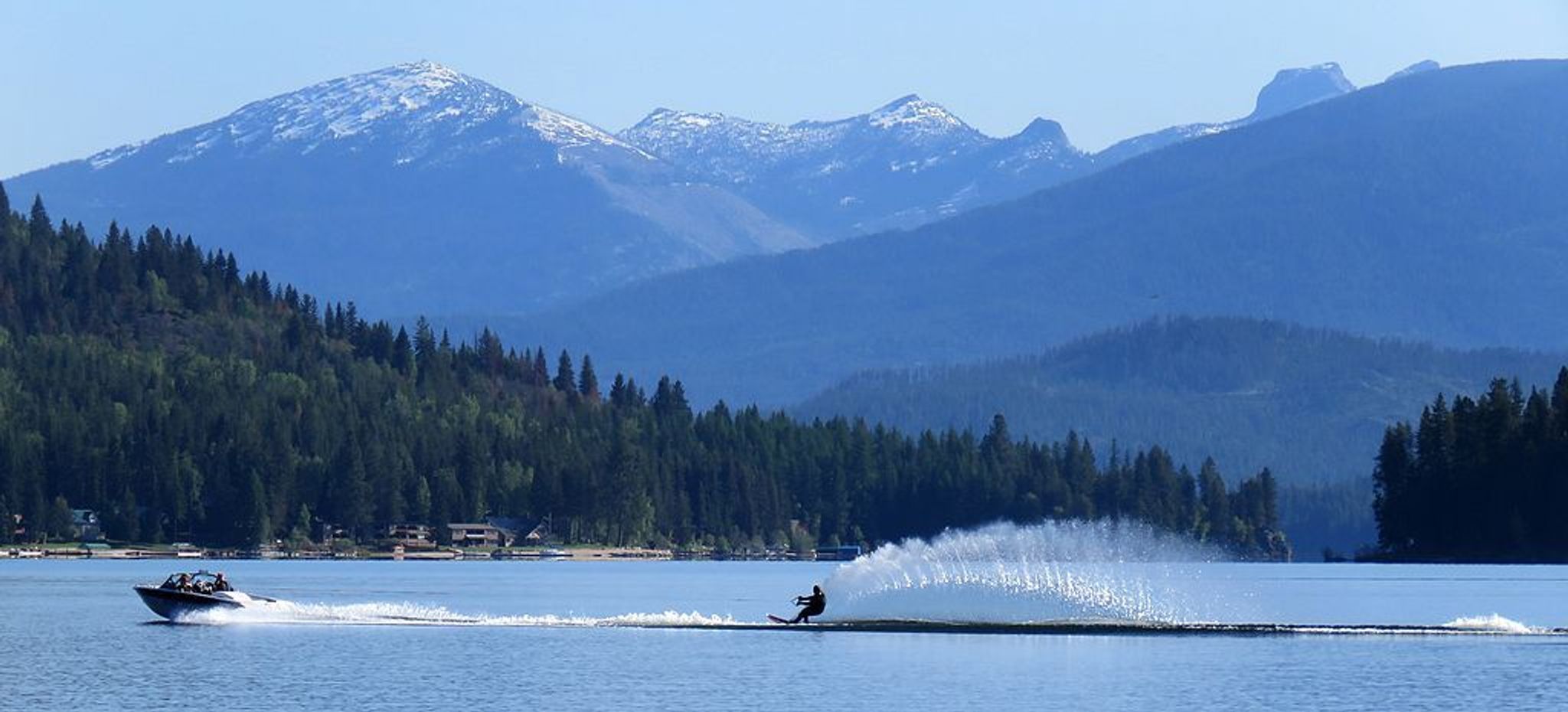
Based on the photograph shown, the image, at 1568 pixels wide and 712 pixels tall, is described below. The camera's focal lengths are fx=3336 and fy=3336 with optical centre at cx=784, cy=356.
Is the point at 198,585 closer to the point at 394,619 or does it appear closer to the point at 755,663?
the point at 394,619

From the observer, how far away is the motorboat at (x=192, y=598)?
451 feet

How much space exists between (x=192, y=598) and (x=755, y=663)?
104 feet

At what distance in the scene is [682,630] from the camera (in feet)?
445

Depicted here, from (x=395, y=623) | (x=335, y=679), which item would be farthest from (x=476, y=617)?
(x=335, y=679)

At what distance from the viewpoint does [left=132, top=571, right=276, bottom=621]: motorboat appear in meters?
138

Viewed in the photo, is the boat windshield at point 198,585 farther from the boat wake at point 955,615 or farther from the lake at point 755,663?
the lake at point 755,663

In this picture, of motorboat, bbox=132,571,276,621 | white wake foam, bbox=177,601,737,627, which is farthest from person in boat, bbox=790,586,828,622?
motorboat, bbox=132,571,276,621

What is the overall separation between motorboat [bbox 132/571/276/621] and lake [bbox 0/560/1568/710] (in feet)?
3.30

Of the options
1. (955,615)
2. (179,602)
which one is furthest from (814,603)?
(179,602)

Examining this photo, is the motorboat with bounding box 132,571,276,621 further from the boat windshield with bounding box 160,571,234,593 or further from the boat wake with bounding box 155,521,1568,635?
the boat wake with bounding box 155,521,1568,635

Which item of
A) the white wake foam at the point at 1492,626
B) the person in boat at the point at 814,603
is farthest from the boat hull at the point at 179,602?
the white wake foam at the point at 1492,626

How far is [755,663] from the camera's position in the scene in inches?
4577

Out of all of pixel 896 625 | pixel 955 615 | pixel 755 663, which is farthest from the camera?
pixel 955 615

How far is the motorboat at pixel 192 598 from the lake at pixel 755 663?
3.30 feet
